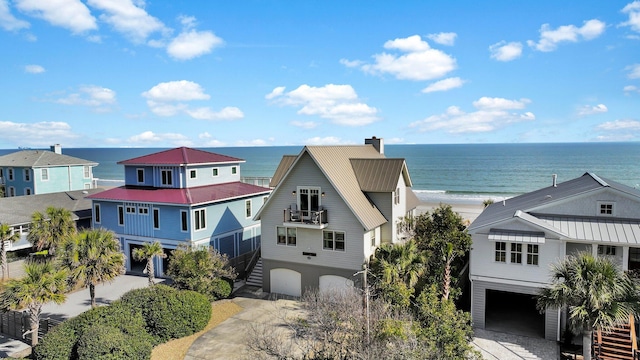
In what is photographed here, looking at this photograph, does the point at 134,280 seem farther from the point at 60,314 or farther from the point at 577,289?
the point at 577,289

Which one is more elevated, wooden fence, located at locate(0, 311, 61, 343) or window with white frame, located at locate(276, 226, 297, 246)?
window with white frame, located at locate(276, 226, 297, 246)

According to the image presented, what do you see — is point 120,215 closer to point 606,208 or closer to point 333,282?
point 333,282

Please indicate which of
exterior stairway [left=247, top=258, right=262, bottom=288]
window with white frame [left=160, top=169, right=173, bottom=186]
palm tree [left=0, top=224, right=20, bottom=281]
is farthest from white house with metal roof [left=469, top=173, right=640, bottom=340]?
palm tree [left=0, top=224, right=20, bottom=281]

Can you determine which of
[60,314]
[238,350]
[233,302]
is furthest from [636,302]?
[60,314]

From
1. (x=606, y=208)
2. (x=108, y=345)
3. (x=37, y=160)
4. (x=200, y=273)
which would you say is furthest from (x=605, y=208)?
(x=37, y=160)

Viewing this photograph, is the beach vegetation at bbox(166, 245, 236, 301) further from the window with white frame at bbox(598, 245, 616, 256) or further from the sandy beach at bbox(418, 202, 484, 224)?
the sandy beach at bbox(418, 202, 484, 224)

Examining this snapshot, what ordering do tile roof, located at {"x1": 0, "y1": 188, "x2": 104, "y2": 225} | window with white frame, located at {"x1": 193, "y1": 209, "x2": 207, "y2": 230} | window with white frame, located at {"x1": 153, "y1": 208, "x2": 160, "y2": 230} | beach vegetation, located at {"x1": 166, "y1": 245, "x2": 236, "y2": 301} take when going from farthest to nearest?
tile roof, located at {"x1": 0, "y1": 188, "x2": 104, "y2": 225}, window with white frame, located at {"x1": 153, "y1": 208, "x2": 160, "y2": 230}, window with white frame, located at {"x1": 193, "y1": 209, "x2": 207, "y2": 230}, beach vegetation, located at {"x1": 166, "y1": 245, "x2": 236, "y2": 301}
